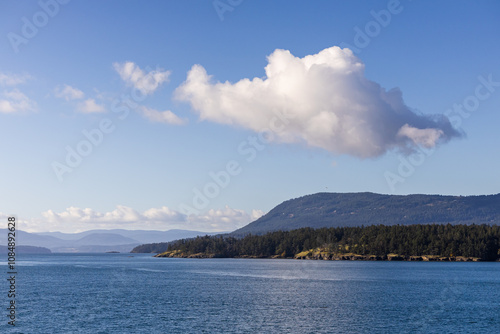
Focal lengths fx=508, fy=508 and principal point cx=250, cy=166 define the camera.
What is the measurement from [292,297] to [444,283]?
57216 mm

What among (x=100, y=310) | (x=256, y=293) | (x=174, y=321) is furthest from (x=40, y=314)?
(x=256, y=293)

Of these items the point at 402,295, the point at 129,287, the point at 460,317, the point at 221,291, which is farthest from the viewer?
the point at 129,287

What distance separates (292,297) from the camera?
106 m

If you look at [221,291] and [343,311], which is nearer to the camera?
[343,311]

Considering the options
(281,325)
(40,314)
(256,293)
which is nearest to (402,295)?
(256,293)

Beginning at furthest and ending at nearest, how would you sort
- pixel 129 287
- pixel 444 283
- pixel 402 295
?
pixel 444 283 < pixel 129 287 < pixel 402 295

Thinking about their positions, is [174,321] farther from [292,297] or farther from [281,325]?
[292,297]

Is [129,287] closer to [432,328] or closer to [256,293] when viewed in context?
[256,293]

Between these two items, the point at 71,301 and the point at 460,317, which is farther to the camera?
the point at 71,301

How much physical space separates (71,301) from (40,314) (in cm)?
1680

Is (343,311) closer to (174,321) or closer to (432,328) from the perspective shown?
(432,328)

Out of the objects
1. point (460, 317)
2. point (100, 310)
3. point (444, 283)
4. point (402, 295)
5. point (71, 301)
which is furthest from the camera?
point (444, 283)

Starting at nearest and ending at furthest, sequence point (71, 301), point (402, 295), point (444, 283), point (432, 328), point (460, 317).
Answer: point (432, 328) → point (460, 317) → point (71, 301) → point (402, 295) → point (444, 283)

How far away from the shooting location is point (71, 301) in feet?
328
